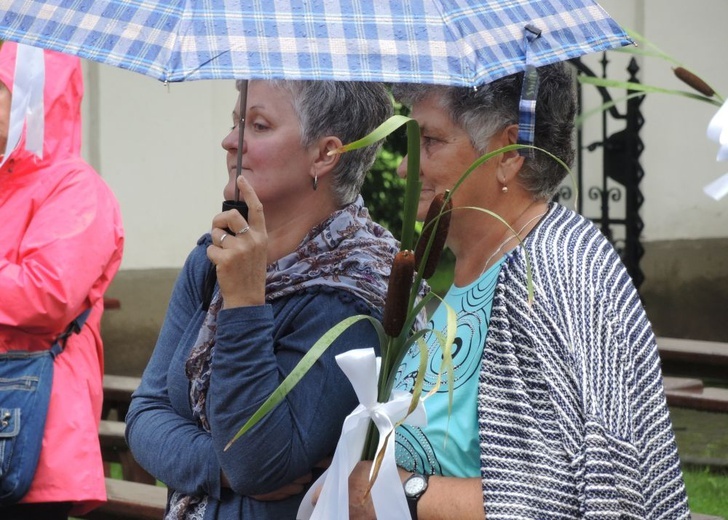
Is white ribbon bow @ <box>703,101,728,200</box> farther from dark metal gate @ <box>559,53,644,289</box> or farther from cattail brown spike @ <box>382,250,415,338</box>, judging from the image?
dark metal gate @ <box>559,53,644,289</box>

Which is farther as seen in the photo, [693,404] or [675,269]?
[675,269]

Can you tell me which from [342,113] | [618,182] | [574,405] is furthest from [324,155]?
[618,182]

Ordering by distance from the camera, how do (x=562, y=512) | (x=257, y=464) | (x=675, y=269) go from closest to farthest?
(x=562, y=512) < (x=257, y=464) < (x=675, y=269)

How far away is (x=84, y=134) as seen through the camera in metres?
8.68

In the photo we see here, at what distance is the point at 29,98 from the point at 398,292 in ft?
6.01

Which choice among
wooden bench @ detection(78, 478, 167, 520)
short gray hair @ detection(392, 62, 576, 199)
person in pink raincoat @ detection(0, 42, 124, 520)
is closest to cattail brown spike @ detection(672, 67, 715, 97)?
short gray hair @ detection(392, 62, 576, 199)

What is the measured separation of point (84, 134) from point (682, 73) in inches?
276

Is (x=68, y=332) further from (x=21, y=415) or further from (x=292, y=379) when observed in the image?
(x=292, y=379)

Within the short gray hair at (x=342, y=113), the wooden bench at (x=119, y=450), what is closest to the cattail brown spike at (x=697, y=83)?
the short gray hair at (x=342, y=113)

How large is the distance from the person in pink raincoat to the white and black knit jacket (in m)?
1.57

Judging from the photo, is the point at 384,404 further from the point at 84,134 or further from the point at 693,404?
the point at 84,134

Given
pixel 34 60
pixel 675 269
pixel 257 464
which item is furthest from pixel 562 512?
pixel 675 269

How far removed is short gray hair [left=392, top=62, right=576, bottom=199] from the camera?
89.7 inches

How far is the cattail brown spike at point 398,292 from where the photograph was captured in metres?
1.99
